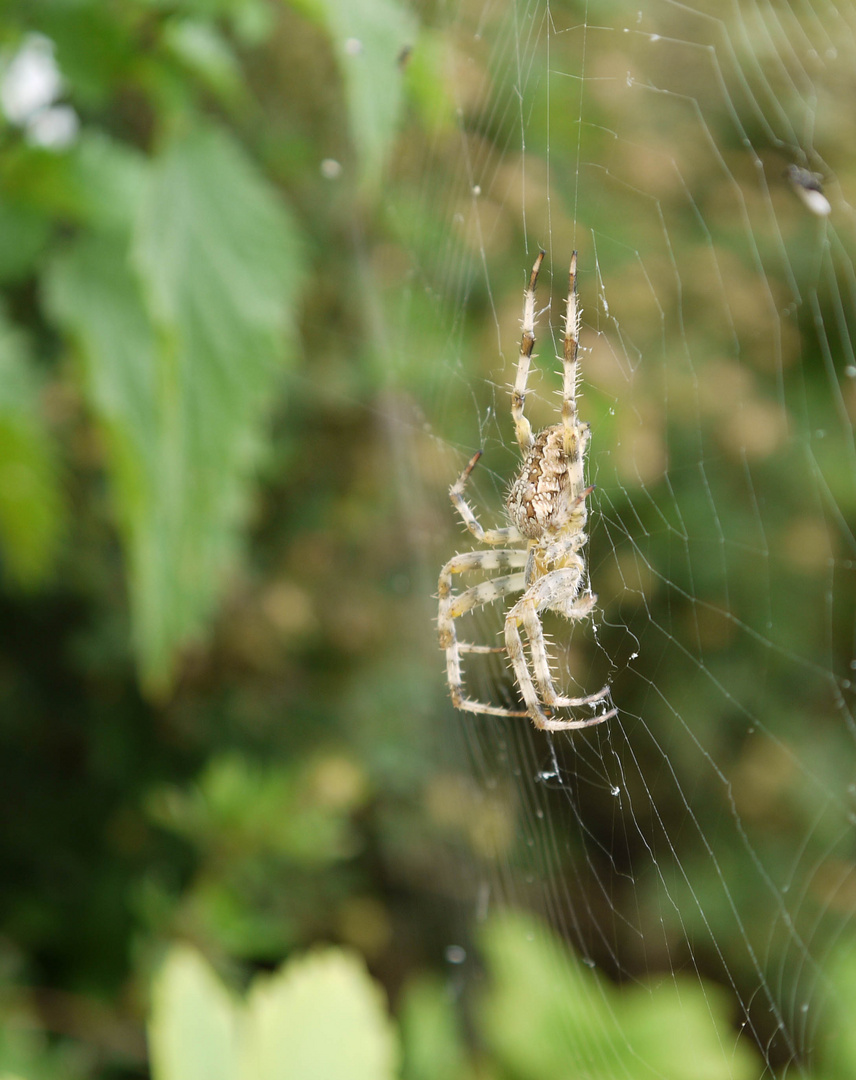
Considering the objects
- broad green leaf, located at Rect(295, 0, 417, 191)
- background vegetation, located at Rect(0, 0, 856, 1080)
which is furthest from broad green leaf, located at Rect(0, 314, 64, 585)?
broad green leaf, located at Rect(295, 0, 417, 191)

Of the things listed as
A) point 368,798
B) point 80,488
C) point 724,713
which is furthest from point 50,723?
point 724,713

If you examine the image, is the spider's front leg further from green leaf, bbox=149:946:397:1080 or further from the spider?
green leaf, bbox=149:946:397:1080

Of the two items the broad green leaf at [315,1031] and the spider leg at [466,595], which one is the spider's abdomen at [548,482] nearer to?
the spider leg at [466,595]

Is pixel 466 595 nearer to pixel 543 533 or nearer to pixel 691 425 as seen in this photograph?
pixel 543 533

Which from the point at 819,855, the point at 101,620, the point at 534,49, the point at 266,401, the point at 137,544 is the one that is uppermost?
the point at 534,49

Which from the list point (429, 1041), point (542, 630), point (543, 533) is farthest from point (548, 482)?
point (429, 1041)

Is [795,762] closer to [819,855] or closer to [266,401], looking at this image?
[819,855]

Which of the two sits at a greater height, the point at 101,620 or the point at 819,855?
the point at 101,620

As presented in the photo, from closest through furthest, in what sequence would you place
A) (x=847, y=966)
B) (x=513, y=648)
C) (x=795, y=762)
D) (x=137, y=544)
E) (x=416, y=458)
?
(x=137, y=544), (x=513, y=648), (x=847, y=966), (x=416, y=458), (x=795, y=762)
